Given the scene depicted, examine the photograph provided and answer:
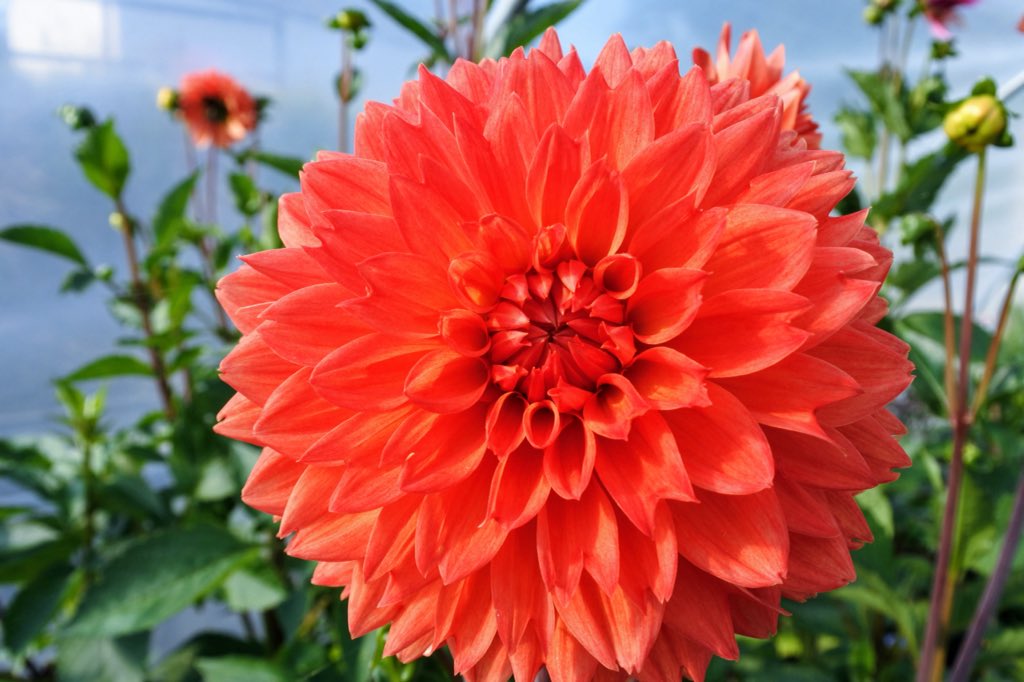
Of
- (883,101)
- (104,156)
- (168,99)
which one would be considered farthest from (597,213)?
(168,99)

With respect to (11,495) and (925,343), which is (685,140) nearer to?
(925,343)

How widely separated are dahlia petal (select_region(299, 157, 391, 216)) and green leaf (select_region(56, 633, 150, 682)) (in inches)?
33.2

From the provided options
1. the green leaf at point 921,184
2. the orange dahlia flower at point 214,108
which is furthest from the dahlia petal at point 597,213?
the orange dahlia flower at point 214,108

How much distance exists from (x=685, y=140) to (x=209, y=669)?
→ 783mm

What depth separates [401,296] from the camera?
1.34 feet

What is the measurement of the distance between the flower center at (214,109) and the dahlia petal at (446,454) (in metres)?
2.17

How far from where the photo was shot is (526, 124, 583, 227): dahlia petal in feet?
1.28

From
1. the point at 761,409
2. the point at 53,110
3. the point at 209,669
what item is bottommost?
the point at 209,669

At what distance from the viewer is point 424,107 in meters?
0.40

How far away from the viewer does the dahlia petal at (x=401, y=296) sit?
39 cm

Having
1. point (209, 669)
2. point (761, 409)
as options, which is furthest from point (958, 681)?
point (209, 669)

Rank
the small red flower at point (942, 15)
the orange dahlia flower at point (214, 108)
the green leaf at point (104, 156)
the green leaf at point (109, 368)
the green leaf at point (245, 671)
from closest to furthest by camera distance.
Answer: the green leaf at point (245, 671)
the green leaf at point (109, 368)
the green leaf at point (104, 156)
the small red flower at point (942, 15)
the orange dahlia flower at point (214, 108)

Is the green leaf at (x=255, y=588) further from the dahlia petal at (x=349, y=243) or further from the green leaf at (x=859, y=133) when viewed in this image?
the green leaf at (x=859, y=133)

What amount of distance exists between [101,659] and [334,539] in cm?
78
